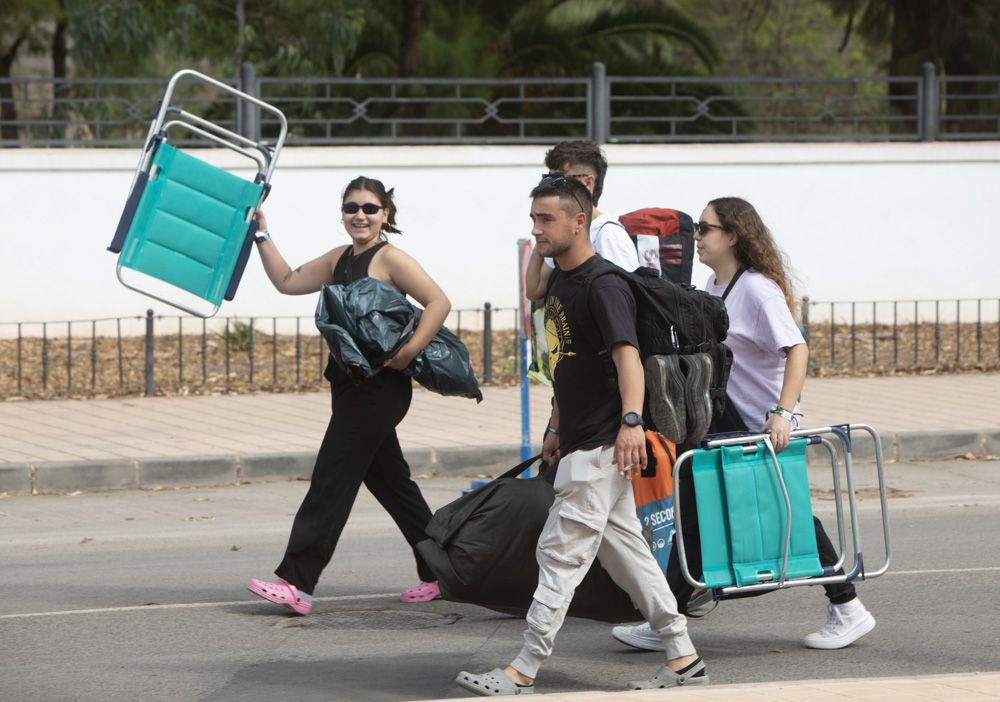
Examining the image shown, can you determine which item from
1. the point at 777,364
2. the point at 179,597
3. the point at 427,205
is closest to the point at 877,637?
the point at 777,364

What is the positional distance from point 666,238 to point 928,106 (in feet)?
34.7

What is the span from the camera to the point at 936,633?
580 cm

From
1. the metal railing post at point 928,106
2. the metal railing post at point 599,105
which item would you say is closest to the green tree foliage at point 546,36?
the metal railing post at point 599,105

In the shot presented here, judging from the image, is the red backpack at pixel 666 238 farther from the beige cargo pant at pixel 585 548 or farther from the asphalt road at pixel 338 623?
the beige cargo pant at pixel 585 548

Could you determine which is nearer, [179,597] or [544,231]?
[544,231]

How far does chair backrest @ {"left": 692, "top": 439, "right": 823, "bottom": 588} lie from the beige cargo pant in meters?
0.22

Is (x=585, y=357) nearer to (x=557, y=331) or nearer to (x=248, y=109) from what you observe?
(x=557, y=331)

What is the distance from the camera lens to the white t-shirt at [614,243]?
5898 millimetres

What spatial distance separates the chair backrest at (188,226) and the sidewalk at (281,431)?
307cm

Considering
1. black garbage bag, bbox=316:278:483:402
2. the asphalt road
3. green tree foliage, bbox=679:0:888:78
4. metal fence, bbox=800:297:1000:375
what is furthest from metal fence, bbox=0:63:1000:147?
green tree foliage, bbox=679:0:888:78

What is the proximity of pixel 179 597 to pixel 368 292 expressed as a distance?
5.37 ft

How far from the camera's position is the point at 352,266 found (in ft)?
20.1

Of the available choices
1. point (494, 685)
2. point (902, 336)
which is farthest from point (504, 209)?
point (494, 685)

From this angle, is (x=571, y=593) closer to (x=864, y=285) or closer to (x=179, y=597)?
(x=179, y=597)
